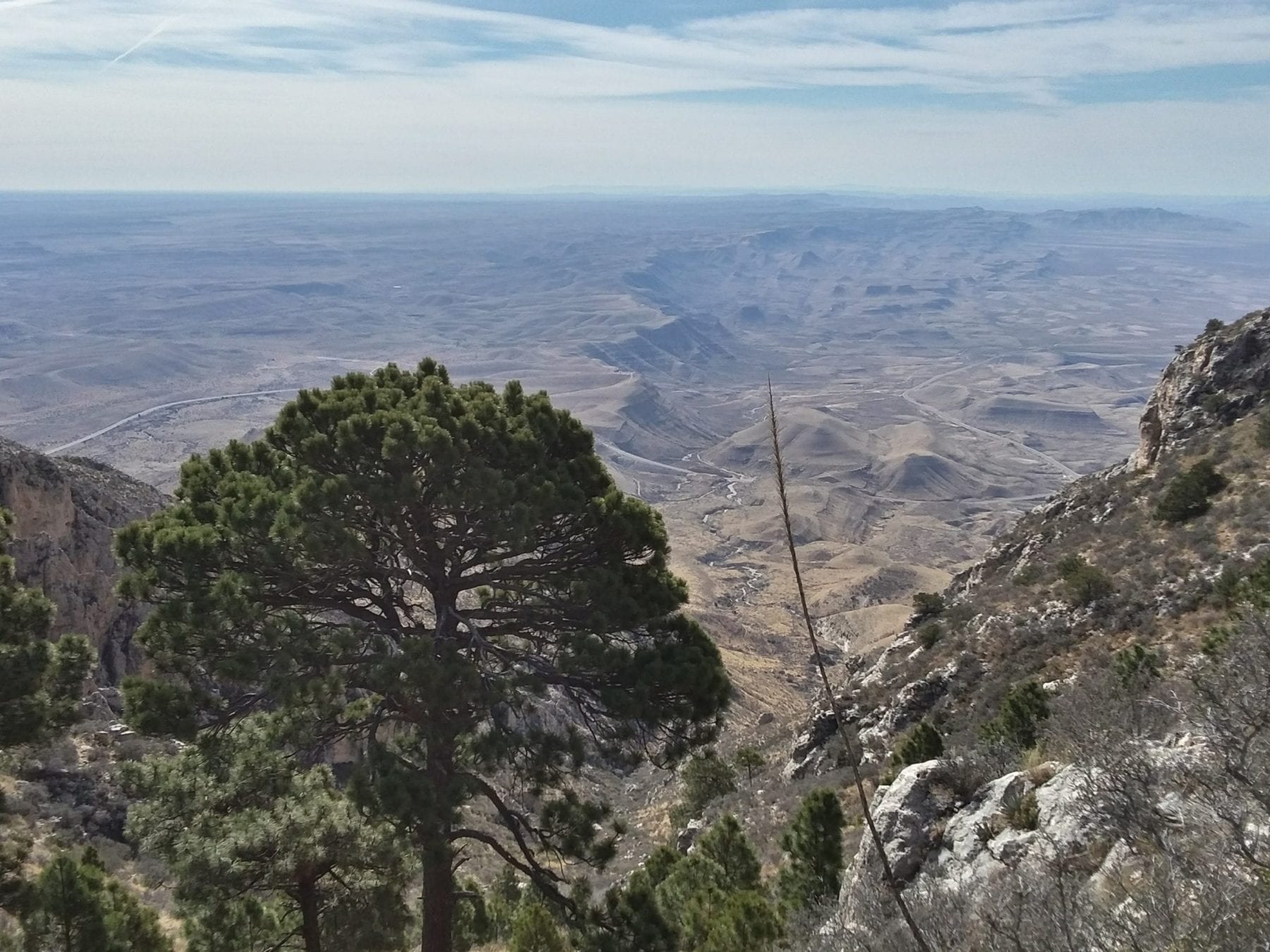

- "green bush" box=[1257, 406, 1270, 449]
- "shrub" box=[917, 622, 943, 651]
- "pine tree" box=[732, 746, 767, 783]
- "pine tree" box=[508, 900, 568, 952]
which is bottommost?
"pine tree" box=[732, 746, 767, 783]

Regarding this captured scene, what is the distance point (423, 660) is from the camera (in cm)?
859

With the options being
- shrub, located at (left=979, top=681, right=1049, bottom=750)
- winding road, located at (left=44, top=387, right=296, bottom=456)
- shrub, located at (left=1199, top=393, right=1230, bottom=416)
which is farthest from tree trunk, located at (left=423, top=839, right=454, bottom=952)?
winding road, located at (left=44, top=387, right=296, bottom=456)

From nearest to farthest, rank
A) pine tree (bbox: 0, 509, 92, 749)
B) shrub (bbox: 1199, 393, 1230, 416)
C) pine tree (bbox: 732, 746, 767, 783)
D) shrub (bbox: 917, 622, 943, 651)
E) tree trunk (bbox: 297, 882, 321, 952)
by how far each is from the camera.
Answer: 1. pine tree (bbox: 0, 509, 92, 749)
2. tree trunk (bbox: 297, 882, 321, 952)
3. shrub (bbox: 917, 622, 943, 651)
4. pine tree (bbox: 732, 746, 767, 783)
5. shrub (bbox: 1199, 393, 1230, 416)

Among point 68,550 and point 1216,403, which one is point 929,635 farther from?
point 68,550

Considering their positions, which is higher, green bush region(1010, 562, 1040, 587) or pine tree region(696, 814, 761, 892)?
green bush region(1010, 562, 1040, 587)

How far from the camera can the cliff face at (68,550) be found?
23.9m

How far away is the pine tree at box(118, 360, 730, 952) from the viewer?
341 inches

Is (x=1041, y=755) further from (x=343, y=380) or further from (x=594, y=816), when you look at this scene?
(x=343, y=380)

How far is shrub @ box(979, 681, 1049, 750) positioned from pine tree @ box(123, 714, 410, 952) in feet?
24.0

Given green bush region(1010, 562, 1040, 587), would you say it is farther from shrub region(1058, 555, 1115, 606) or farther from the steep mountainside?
shrub region(1058, 555, 1115, 606)

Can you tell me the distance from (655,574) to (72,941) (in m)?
6.68

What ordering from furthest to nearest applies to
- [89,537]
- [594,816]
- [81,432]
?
[81,432] < [89,537] < [594,816]

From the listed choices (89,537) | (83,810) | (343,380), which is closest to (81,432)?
(89,537)

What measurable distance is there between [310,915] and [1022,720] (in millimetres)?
8602
